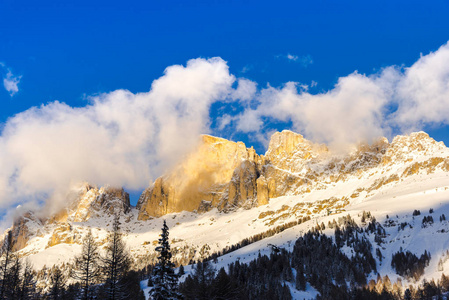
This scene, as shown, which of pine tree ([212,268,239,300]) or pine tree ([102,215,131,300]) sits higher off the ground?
pine tree ([102,215,131,300])

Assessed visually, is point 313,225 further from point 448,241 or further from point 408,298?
point 408,298

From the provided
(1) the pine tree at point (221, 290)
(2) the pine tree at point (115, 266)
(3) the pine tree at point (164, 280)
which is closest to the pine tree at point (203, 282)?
(1) the pine tree at point (221, 290)

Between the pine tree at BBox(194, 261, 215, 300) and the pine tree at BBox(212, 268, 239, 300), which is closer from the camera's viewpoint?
the pine tree at BBox(194, 261, 215, 300)

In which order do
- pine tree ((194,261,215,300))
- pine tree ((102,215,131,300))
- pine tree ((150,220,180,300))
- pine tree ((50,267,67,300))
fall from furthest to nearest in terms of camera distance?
pine tree ((50,267,67,300))
pine tree ((194,261,215,300))
pine tree ((102,215,131,300))
pine tree ((150,220,180,300))

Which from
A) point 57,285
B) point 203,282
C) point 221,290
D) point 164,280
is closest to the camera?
point 164,280

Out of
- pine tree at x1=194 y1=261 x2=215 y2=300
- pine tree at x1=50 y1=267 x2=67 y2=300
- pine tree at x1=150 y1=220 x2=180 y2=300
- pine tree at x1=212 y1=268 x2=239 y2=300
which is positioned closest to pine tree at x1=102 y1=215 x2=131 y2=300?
pine tree at x1=150 y1=220 x2=180 y2=300

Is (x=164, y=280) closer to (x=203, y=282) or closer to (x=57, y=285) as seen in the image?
(x=203, y=282)

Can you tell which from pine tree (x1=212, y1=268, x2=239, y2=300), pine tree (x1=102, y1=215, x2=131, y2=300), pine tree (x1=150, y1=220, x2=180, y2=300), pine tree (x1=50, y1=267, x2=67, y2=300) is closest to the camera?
pine tree (x1=150, y1=220, x2=180, y2=300)

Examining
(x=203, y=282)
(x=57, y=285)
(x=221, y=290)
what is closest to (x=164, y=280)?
(x=203, y=282)

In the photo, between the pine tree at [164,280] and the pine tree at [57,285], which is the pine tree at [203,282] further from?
the pine tree at [57,285]

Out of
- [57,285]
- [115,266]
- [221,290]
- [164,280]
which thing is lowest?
[221,290]

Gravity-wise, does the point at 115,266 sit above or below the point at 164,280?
above

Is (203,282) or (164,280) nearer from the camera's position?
(164,280)

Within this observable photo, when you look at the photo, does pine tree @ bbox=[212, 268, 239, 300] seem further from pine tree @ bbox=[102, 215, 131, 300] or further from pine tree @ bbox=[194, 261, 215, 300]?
pine tree @ bbox=[102, 215, 131, 300]
